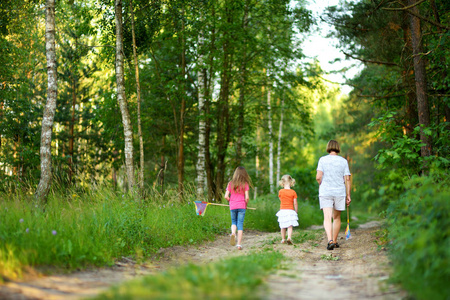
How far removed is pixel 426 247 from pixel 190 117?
17.0 meters

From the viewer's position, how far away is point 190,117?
67.2ft

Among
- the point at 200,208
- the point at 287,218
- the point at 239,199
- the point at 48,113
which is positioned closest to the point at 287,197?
the point at 287,218

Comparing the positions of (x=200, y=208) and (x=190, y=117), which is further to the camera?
(x=190, y=117)

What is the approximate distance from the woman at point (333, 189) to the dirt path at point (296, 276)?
0.57 metres

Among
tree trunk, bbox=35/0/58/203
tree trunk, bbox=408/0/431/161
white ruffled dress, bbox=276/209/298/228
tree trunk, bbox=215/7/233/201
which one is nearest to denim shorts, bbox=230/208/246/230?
white ruffled dress, bbox=276/209/298/228

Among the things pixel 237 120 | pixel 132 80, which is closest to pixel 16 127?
pixel 132 80

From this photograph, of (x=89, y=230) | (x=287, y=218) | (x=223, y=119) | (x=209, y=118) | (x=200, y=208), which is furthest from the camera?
(x=223, y=119)

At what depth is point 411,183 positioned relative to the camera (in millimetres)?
6324

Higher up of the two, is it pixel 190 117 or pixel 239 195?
pixel 190 117

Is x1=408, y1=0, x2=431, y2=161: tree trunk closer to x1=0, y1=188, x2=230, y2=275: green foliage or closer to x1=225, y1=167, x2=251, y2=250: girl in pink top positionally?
x1=225, y1=167, x2=251, y2=250: girl in pink top

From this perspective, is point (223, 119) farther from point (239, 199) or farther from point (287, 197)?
point (239, 199)

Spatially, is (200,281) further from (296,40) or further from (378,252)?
(296,40)

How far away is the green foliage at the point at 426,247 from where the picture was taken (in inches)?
146

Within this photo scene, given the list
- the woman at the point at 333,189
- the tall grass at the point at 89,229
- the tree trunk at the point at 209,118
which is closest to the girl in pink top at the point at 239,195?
the tall grass at the point at 89,229
